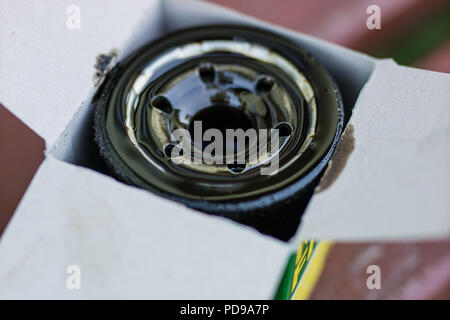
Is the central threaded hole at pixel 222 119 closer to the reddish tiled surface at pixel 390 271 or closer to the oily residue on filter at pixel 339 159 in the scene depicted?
the oily residue on filter at pixel 339 159

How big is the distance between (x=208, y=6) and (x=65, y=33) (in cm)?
30

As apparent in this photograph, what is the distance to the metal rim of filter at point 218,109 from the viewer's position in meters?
0.76

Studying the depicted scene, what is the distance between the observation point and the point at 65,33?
32.2 inches

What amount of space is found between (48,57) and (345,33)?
1232mm

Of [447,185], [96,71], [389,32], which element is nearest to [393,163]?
[447,185]

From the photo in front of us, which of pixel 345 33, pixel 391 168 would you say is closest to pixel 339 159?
pixel 391 168

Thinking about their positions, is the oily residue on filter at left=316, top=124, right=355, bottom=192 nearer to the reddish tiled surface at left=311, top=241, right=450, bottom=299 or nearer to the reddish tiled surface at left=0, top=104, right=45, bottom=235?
the reddish tiled surface at left=311, top=241, right=450, bottom=299

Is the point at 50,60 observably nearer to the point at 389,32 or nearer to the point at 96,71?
the point at 96,71

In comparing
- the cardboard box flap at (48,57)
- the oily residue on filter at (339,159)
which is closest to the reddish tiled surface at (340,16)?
the cardboard box flap at (48,57)

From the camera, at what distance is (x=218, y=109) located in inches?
37.4

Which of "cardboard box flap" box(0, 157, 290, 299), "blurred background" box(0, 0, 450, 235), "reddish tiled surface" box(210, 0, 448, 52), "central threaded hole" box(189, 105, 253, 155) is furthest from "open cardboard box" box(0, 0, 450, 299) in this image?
"reddish tiled surface" box(210, 0, 448, 52)

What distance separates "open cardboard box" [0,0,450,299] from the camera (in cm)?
65

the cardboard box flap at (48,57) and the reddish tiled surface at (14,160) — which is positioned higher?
the cardboard box flap at (48,57)

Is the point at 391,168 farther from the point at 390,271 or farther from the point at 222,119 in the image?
the point at 390,271
